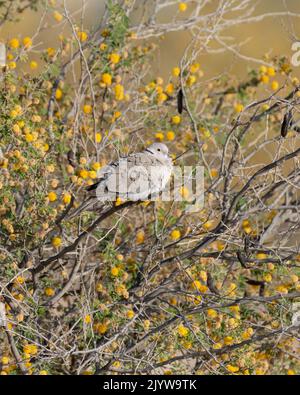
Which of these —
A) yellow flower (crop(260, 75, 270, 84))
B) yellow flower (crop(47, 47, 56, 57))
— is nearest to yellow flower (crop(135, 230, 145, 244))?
yellow flower (crop(47, 47, 56, 57))

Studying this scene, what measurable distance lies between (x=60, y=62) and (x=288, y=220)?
2.30 metres

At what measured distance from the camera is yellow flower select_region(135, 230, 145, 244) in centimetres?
567

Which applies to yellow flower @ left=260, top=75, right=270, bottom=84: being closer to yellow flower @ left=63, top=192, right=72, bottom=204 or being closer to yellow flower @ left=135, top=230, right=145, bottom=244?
yellow flower @ left=135, top=230, right=145, bottom=244

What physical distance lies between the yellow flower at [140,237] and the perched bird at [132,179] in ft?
2.53

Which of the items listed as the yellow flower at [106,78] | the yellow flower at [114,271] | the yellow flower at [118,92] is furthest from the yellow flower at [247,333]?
the yellow flower at [106,78]

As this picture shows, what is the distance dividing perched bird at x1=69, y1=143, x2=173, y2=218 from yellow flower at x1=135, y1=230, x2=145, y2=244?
77 centimetres

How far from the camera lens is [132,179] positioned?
4824 millimetres

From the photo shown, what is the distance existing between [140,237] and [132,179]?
95 cm

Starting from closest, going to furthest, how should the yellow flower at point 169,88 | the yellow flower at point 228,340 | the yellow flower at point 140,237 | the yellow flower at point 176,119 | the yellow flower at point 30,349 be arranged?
the yellow flower at point 30,349, the yellow flower at point 228,340, the yellow flower at point 140,237, the yellow flower at point 176,119, the yellow flower at point 169,88

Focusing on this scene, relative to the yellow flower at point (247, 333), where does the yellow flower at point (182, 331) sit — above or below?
above

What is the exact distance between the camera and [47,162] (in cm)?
500

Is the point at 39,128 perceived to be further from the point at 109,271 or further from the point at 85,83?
the point at 109,271

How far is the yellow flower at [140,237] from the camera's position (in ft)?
18.6

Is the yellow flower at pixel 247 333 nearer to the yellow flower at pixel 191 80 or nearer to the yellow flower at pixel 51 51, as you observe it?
the yellow flower at pixel 191 80
